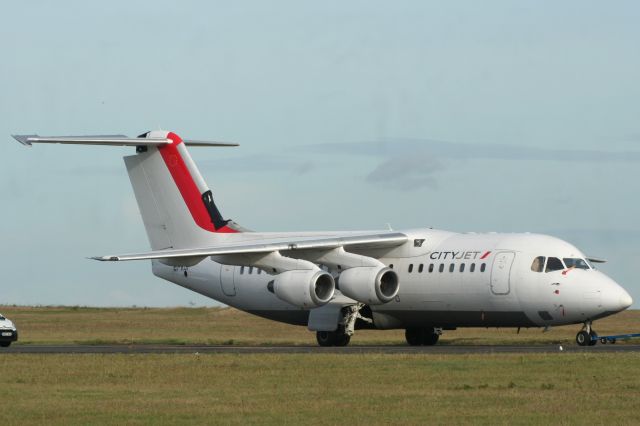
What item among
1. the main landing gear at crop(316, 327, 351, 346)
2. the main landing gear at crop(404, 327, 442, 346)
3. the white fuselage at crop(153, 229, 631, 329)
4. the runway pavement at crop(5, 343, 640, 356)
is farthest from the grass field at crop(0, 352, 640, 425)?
the main landing gear at crop(404, 327, 442, 346)

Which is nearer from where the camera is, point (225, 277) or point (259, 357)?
point (259, 357)

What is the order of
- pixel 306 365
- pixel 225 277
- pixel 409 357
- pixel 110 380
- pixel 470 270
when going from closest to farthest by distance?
pixel 110 380 → pixel 306 365 → pixel 409 357 → pixel 470 270 → pixel 225 277

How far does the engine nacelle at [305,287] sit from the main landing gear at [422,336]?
13.6ft

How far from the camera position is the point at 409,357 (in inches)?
1136

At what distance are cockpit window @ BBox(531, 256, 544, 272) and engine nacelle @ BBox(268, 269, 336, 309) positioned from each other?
19.4 feet

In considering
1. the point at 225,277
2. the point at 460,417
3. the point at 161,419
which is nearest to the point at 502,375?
the point at 460,417

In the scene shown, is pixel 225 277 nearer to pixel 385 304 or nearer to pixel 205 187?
pixel 205 187

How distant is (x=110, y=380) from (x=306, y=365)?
4927mm

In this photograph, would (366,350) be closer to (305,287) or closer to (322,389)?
(305,287)

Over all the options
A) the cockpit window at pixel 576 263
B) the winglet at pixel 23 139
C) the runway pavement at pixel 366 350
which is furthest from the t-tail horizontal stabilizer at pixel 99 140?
the cockpit window at pixel 576 263

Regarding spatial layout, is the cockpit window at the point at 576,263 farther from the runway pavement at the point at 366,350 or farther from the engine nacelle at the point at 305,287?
the engine nacelle at the point at 305,287

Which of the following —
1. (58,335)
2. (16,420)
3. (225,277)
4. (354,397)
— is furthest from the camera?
(58,335)

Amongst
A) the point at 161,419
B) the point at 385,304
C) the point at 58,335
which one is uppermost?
the point at 161,419

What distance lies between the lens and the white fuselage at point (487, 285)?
113 ft
